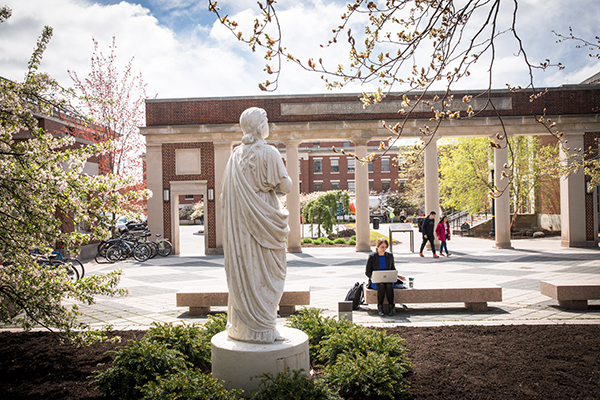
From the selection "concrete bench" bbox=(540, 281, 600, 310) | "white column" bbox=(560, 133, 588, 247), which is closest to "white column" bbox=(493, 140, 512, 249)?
"white column" bbox=(560, 133, 588, 247)

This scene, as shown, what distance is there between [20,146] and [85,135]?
19.7 meters

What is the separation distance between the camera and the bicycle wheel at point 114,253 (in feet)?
54.8

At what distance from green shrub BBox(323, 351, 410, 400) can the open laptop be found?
3262 mm

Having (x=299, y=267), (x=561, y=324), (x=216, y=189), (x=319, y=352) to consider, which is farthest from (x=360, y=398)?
(x=216, y=189)

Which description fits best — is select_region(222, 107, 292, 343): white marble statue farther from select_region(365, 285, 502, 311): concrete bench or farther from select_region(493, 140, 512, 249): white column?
select_region(493, 140, 512, 249): white column

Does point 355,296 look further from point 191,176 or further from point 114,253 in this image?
point 191,176

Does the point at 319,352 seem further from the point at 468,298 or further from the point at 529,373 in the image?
the point at 468,298

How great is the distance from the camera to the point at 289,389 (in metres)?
3.73

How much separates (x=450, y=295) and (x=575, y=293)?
7.01 feet

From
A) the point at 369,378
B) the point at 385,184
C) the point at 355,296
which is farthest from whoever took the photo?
the point at 385,184

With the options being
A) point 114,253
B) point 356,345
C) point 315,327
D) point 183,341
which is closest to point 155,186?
point 114,253

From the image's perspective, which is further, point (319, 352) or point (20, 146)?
point (319, 352)

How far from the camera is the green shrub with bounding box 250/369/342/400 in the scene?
3.68m

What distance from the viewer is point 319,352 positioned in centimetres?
512
